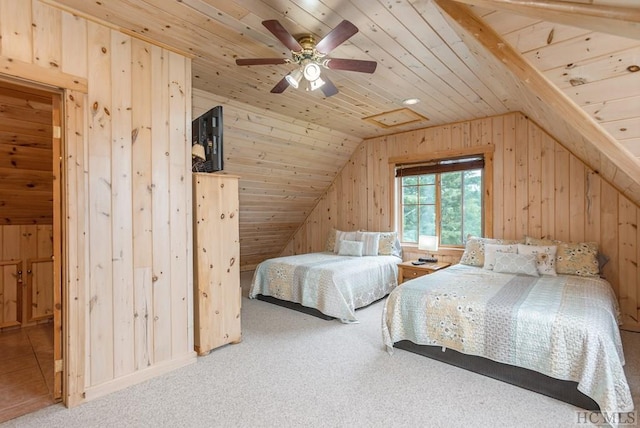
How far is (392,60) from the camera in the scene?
259 centimetres

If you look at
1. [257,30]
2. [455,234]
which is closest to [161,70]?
[257,30]

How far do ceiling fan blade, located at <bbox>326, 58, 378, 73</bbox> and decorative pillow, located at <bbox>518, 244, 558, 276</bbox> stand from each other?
8.61 feet

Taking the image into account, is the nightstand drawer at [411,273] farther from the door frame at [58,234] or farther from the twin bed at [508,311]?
the door frame at [58,234]

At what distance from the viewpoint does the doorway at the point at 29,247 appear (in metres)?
2.07

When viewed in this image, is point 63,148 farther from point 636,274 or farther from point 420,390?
point 636,274

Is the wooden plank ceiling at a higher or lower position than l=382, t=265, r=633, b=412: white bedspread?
higher

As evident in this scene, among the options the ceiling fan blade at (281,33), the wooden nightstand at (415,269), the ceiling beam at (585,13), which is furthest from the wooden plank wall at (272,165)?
the ceiling beam at (585,13)

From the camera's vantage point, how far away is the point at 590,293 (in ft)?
8.38

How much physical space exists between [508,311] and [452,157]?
8.87 feet

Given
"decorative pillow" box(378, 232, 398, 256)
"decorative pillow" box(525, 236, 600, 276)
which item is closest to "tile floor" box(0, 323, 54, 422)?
"decorative pillow" box(378, 232, 398, 256)

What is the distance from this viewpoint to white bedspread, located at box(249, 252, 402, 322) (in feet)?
11.7

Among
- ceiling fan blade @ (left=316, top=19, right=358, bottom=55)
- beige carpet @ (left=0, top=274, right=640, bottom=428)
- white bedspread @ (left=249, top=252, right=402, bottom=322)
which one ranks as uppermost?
ceiling fan blade @ (left=316, top=19, right=358, bottom=55)

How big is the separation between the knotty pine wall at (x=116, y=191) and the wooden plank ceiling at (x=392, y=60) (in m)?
0.23

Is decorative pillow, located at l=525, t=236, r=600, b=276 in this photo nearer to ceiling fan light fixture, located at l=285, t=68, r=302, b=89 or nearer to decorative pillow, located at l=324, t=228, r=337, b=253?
decorative pillow, located at l=324, t=228, r=337, b=253
